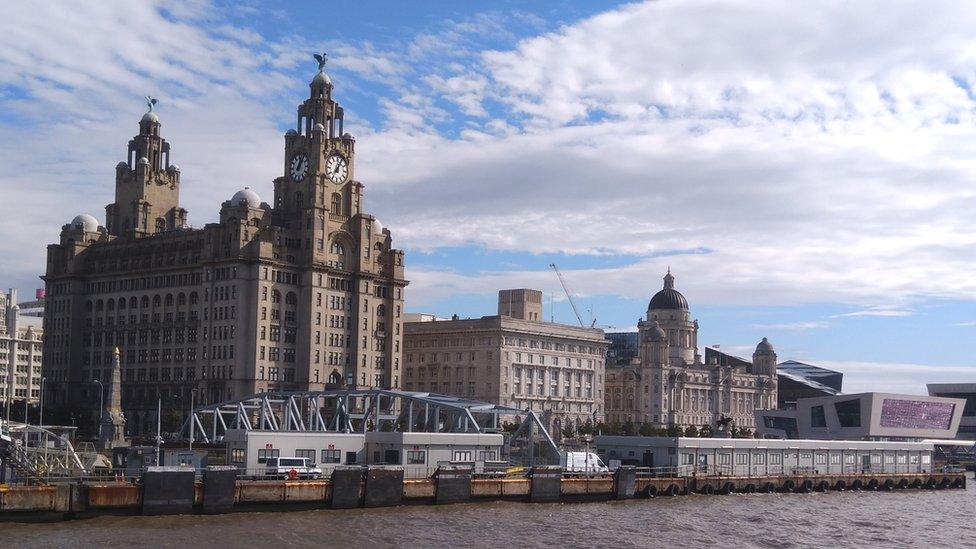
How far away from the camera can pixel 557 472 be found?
4515 inches

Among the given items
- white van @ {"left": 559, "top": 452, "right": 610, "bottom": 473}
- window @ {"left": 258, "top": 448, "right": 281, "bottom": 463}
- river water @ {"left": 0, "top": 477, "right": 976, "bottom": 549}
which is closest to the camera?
river water @ {"left": 0, "top": 477, "right": 976, "bottom": 549}

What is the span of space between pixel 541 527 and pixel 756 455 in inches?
2175

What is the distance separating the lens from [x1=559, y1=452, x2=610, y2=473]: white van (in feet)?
393

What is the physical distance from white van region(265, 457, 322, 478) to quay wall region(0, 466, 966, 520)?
2.58 m

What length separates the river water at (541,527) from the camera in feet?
264

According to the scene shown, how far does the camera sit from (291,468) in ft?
331

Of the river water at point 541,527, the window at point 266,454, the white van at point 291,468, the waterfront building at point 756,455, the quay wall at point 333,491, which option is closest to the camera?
the river water at point 541,527

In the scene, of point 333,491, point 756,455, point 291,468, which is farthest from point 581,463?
point 333,491

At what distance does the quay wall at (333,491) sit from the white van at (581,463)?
2770 mm

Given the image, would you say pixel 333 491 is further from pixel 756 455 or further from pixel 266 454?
pixel 756 455

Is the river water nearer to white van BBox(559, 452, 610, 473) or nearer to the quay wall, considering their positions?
the quay wall

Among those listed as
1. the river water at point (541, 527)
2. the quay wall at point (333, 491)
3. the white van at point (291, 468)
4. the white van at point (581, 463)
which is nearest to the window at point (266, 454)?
the white van at point (291, 468)

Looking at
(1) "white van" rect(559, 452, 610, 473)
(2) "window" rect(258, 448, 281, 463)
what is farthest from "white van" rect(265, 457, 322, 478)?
(1) "white van" rect(559, 452, 610, 473)

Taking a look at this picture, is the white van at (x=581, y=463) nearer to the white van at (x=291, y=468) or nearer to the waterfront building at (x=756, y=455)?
the waterfront building at (x=756, y=455)
